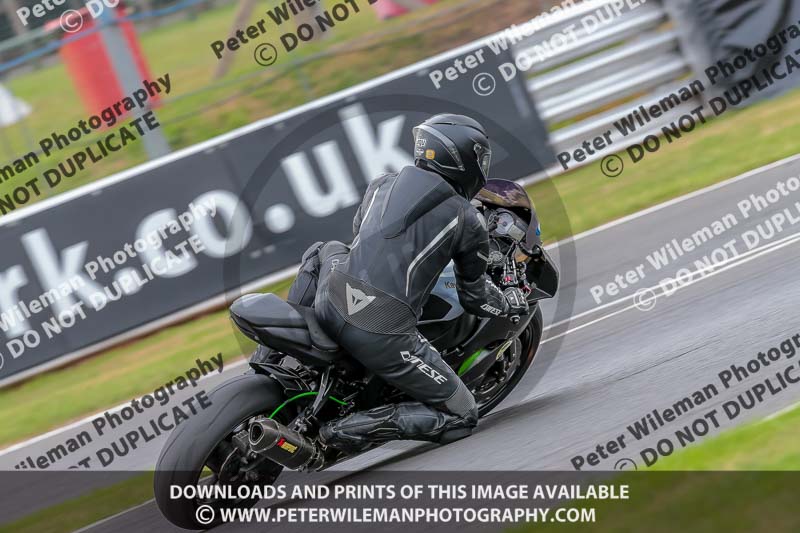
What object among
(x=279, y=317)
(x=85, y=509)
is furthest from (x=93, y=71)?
(x=279, y=317)

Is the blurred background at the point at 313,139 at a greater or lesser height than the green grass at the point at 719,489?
greater

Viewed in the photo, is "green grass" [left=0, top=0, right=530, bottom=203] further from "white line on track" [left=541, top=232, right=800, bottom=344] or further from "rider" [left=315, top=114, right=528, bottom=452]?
"rider" [left=315, top=114, right=528, bottom=452]

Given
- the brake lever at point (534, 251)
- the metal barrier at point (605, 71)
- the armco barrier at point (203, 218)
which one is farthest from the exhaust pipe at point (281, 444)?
the metal barrier at point (605, 71)

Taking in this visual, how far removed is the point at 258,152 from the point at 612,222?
375 cm

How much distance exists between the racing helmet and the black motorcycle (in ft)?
1.83

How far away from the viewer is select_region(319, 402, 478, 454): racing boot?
17.6 ft

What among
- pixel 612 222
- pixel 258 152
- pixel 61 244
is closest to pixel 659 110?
pixel 612 222

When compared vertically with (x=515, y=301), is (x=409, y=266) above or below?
above

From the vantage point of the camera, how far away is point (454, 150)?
5215mm

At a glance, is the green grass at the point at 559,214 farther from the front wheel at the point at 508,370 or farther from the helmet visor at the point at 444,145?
the helmet visor at the point at 444,145

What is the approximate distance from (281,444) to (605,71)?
29.1 feet

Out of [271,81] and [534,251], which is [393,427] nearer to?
[534,251]

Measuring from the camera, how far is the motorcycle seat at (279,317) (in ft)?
16.8

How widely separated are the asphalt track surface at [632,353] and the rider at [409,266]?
2.03 feet
